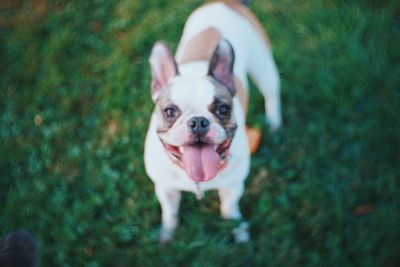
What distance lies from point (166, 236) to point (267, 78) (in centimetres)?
125

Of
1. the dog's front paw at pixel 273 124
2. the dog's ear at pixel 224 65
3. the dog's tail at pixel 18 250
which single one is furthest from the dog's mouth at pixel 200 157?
the dog's front paw at pixel 273 124

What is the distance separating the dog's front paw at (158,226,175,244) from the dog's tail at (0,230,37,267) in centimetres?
92

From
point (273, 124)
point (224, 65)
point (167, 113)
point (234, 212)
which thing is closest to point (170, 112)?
point (167, 113)

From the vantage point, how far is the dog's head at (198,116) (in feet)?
7.53

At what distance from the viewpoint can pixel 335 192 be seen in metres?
3.12

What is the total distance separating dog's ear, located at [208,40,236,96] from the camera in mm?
2408

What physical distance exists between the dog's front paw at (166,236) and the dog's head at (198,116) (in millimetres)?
699

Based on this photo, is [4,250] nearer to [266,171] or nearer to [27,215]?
[27,215]

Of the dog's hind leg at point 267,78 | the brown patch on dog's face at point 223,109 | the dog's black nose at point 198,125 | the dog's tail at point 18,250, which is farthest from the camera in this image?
the dog's hind leg at point 267,78

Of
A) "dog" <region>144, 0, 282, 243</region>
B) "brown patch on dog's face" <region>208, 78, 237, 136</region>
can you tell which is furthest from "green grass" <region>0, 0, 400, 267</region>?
"brown patch on dog's face" <region>208, 78, 237, 136</region>

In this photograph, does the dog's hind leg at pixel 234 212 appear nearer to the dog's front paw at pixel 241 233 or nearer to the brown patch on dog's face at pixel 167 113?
the dog's front paw at pixel 241 233

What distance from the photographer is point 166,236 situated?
2.93 meters

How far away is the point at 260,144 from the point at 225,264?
3.20 ft

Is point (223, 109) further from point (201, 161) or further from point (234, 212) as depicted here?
point (234, 212)
